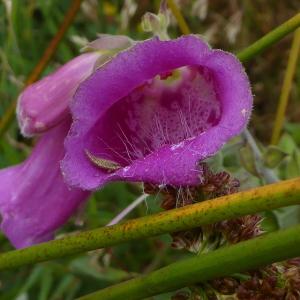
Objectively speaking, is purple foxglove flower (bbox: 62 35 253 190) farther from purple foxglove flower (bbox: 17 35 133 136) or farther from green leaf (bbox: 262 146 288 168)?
green leaf (bbox: 262 146 288 168)

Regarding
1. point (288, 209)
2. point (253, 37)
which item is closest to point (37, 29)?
point (253, 37)

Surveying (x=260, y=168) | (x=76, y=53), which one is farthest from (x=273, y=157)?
(x=76, y=53)

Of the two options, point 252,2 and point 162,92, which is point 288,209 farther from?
point 252,2

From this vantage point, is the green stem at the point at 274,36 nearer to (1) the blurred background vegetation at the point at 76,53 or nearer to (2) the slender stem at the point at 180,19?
(1) the blurred background vegetation at the point at 76,53

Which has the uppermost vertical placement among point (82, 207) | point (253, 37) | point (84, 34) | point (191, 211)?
point (191, 211)

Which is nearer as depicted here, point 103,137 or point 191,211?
point 191,211

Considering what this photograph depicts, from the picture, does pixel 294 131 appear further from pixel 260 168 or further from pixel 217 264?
pixel 217 264

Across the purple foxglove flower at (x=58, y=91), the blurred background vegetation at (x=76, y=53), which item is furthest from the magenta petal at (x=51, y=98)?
the blurred background vegetation at (x=76, y=53)

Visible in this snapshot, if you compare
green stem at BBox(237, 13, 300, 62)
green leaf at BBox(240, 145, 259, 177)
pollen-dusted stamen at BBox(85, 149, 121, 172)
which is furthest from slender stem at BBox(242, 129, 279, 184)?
pollen-dusted stamen at BBox(85, 149, 121, 172)
